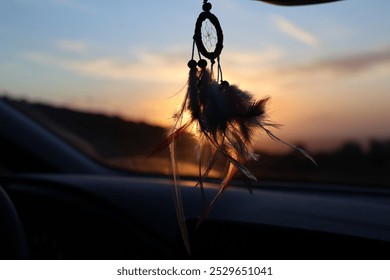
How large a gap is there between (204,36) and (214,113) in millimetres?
178

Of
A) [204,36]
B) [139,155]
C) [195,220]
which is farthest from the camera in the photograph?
[139,155]

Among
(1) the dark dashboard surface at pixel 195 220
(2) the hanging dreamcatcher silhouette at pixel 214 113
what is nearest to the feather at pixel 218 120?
(2) the hanging dreamcatcher silhouette at pixel 214 113

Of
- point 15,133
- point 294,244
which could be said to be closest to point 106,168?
point 15,133

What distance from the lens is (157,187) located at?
251cm

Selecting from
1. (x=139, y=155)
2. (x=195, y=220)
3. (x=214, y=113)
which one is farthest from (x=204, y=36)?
(x=139, y=155)

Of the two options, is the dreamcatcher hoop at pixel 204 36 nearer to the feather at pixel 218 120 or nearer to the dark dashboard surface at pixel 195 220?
the feather at pixel 218 120

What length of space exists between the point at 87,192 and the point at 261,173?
0.84m

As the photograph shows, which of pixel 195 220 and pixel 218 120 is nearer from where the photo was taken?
pixel 218 120

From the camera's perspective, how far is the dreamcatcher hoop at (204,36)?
1386 millimetres

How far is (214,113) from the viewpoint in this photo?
55.7 inches

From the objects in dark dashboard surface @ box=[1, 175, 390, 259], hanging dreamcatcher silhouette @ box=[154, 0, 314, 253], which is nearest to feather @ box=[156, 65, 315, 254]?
hanging dreamcatcher silhouette @ box=[154, 0, 314, 253]

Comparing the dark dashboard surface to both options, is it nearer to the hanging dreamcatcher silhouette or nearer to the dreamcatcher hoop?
the hanging dreamcatcher silhouette

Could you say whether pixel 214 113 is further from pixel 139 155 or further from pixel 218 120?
pixel 139 155
